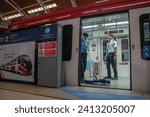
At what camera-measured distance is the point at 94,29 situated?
667 centimetres

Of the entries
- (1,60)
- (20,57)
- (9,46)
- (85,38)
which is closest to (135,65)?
(85,38)

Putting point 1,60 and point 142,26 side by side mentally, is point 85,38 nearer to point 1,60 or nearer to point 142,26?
point 142,26

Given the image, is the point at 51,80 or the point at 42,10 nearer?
the point at 51,80

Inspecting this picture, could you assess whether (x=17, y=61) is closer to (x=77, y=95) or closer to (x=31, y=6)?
(x=77, y=95)

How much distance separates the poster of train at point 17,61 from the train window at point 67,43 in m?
0.86

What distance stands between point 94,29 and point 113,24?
85 cm

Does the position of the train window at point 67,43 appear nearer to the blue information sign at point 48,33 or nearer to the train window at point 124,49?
the blue information sign at point 48,33

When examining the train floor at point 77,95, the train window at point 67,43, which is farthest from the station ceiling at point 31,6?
the train floor at point 77,95

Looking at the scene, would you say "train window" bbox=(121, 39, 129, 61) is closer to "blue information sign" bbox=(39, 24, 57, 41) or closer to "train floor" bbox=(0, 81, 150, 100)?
"train floor" bbox=(0, 81, 150, 100)

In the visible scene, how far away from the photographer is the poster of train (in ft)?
13.2

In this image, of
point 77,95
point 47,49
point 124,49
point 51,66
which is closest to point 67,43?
point 47,49

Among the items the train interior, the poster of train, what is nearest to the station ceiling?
the train interior

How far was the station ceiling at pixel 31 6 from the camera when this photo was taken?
8.16 metres

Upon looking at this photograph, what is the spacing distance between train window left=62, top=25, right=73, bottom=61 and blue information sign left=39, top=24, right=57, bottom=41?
349mm
